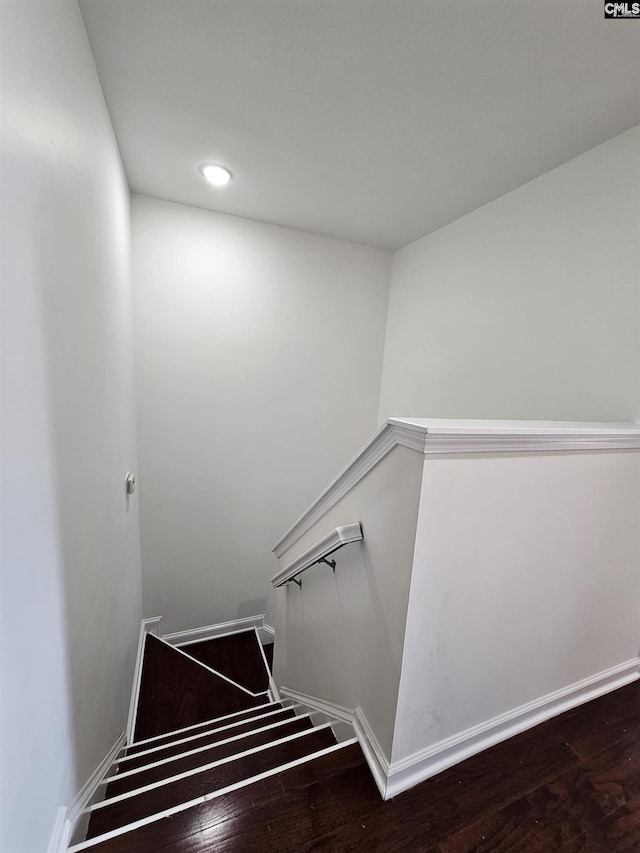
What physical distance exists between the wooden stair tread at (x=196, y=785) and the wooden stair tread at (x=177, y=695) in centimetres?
116

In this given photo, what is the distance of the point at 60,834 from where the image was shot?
0.88 m

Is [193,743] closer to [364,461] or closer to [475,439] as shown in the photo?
[364,461]

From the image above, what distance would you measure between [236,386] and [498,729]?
2.42 m

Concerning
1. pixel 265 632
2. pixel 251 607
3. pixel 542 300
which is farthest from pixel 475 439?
pixel 265 632

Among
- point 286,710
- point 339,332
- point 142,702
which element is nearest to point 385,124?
point 339,332

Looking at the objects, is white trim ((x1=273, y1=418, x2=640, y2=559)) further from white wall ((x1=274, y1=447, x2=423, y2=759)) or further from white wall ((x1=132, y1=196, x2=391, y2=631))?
white wall ((x1=132, y1=196, x2=391, y2=631))

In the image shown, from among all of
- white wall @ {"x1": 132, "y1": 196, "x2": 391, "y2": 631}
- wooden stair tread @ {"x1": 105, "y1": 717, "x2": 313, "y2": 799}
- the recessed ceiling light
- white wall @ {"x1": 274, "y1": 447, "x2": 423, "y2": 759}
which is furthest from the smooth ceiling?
wooden stair tread @ {"x1": 105, "y1": 717, "x2": 313, "y2": 799}

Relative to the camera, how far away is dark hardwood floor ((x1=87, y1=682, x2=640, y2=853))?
3.01 ft

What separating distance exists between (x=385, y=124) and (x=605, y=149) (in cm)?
93

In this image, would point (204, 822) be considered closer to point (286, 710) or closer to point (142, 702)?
point (286, 710)

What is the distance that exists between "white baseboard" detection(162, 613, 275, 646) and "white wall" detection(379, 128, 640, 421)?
2396 mm

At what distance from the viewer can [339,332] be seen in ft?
9.74

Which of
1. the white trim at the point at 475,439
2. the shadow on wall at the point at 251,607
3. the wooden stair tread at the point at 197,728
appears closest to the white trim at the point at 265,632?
the shadow on wall at the point at 251,607

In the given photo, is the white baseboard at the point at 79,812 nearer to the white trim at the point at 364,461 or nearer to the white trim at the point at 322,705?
the white trim at the point at 322,705
